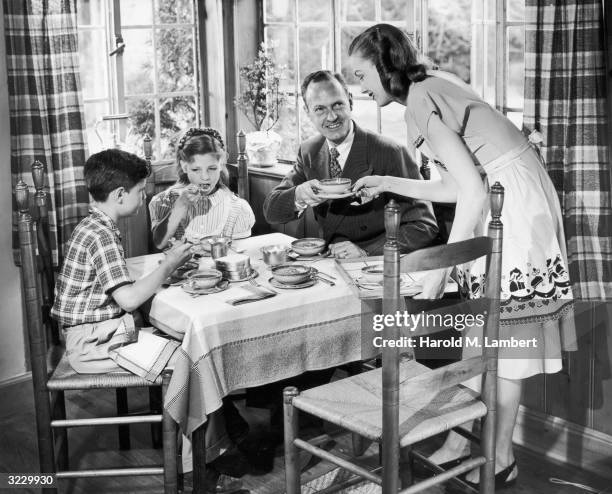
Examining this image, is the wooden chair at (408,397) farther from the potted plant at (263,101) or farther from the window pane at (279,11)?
the window pane at (279,11)

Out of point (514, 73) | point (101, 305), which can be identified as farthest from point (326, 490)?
point (514, 73)

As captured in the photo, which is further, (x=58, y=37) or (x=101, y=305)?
(x=58, y=37)

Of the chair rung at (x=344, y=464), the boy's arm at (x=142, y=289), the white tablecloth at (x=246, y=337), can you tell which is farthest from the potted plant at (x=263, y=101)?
the chair rung at (x=344, y=464)

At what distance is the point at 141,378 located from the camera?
8.72 feet

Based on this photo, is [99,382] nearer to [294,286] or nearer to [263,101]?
[294,286]

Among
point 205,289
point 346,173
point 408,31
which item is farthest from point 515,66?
point 205,289

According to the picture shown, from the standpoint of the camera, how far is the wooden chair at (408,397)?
6.73 ft

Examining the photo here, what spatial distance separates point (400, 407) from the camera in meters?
2.32

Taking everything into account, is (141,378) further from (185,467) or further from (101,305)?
(185,467)

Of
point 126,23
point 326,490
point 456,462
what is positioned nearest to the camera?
point 326,490

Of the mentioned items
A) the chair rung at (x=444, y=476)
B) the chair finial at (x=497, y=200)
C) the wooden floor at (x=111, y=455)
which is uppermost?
the chair finial at (x=497, y=200)

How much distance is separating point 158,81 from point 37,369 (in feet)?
7.62

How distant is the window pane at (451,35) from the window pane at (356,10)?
374 mm

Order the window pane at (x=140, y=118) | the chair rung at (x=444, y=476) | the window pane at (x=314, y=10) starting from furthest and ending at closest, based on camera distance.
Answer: the window pane at (x=140, y=118), the window pane at (x=314, y=10), the chair rung at (x=444, y=476)
